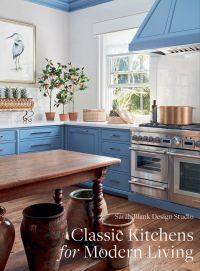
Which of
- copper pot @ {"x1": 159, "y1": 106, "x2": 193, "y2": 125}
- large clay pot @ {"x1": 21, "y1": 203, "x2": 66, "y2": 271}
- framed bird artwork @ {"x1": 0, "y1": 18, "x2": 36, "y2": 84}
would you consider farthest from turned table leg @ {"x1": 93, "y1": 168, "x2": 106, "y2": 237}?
framed bird artwork @ {"x1": 0, "y1": 18, "x2": 36, "y2": 84}

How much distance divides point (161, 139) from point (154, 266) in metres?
1.52

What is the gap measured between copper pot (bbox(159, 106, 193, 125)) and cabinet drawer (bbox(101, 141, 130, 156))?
1.95 ft

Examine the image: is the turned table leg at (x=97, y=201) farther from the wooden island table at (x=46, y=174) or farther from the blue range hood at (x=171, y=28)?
the blue range hood at (x=171, y=28)

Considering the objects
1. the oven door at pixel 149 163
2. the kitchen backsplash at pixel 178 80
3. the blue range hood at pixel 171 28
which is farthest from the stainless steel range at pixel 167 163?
the blue range hood at pixel 171 28

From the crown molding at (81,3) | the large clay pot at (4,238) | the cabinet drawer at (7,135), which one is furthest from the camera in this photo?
the crown molding at (81,3)

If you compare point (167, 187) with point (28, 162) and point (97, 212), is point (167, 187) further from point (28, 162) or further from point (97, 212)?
point (28, 162)

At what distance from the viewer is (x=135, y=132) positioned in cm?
398

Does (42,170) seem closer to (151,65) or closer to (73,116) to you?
(151,65)

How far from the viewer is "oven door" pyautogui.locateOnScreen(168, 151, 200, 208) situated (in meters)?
3.51

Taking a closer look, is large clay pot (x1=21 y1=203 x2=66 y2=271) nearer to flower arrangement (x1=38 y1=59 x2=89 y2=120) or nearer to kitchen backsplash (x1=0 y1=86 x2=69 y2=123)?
kitchen backsplash (x1=0 y1=86 x2=69 y2=123)

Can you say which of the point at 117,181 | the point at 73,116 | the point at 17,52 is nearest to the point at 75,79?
the point at 73,116

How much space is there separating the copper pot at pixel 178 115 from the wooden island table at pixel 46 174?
1571 millimetres

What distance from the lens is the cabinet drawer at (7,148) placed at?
4.20 m


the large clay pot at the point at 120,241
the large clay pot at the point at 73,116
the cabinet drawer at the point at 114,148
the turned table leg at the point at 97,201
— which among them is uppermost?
the large clay pot at the point at 73,116
